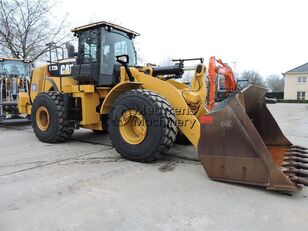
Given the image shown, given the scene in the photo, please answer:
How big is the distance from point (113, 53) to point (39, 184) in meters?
3.18

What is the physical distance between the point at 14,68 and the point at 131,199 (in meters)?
10.3

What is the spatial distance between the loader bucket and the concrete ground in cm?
16

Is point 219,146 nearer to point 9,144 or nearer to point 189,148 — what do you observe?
point 189,148

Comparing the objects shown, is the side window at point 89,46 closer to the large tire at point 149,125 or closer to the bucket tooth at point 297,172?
the large tire at point 149,125

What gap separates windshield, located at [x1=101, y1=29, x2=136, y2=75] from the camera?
18.5ft

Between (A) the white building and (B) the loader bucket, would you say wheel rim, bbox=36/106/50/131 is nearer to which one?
(B) the loader bucket

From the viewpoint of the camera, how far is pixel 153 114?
14.1 ft

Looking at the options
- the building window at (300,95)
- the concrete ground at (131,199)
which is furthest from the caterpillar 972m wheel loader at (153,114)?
the building window at (300,95)

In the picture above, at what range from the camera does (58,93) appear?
6160 mm

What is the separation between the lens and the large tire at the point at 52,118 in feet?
19.6

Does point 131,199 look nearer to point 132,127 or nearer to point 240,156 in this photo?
point 240,156

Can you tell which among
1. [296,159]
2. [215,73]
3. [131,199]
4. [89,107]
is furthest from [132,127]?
[296,159]

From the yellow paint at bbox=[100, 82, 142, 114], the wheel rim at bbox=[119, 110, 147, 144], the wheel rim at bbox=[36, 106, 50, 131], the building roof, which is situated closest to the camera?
the wheel rim at bbox=[119, 110, 147, 144]

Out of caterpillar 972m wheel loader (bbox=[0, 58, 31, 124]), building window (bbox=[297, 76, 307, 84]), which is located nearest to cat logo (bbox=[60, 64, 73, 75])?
caterpillar 972m wheel loader (bbox=[0, 58, 31, 124])
